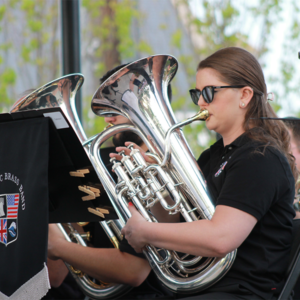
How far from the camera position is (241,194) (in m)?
1.34

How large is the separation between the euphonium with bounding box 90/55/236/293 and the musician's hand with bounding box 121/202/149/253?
30 mm

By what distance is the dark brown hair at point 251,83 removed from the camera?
158 centimetres

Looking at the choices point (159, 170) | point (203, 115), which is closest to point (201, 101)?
point (203, 115)

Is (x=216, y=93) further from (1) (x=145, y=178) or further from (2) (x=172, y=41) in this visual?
(2) (x=172, y=41)

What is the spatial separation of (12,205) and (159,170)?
559 millimetres

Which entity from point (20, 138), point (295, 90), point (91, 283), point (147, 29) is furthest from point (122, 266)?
point (147, 29)

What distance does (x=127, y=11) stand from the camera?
15.5 feet

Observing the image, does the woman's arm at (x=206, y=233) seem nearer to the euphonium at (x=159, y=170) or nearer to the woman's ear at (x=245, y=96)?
the euphonium at (x=159, y=170)

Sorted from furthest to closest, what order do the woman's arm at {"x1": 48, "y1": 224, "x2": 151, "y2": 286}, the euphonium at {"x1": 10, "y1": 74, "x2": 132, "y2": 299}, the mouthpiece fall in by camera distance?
the euphonium at {"x1": 10, "y1": 74, "x2": 132, "y2": 299}, the woman's arm at {"x1": 48, "y1": 224, "x2": 151, "y2": 286}, the mouthpiece

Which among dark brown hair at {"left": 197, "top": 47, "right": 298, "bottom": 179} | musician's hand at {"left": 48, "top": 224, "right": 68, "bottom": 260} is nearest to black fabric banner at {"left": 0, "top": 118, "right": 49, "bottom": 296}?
musician's hand at {"left": 48, "top": 224, "right": 68, "bottom": 260}

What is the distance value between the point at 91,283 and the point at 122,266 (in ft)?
0.90

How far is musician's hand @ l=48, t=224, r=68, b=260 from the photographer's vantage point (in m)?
1.78

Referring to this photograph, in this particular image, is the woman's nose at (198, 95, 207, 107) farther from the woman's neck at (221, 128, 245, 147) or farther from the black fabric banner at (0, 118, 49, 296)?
the black fabric banner at (0, 118, 49, 296)

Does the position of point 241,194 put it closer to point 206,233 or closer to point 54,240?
point 206,233
